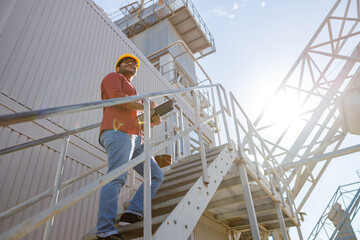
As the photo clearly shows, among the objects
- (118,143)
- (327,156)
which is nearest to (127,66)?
(118,143)

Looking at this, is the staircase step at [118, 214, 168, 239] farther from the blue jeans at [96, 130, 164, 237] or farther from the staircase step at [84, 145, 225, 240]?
the blue jeans at [96, 130, 164, 237]

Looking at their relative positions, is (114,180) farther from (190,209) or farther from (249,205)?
(249,205)

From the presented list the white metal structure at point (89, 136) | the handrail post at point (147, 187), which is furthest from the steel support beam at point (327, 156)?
the handrail post at point (147, 187)

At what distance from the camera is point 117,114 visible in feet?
7.36

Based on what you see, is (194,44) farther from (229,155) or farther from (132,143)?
(132,143)

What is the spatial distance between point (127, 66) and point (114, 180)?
1.17m

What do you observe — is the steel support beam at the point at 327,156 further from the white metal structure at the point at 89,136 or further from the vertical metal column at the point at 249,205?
the vertical metal column at the point at 249,205

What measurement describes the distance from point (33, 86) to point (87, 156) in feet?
4.20

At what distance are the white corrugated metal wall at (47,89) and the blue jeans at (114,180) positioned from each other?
4.97 ft

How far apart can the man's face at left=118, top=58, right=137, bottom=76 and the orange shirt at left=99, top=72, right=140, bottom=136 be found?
216mm

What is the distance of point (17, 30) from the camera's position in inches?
140

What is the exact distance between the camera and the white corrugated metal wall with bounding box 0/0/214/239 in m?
3.05

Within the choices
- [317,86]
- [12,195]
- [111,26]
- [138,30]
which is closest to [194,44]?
[138,30]

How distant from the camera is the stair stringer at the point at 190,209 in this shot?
2.00 m
